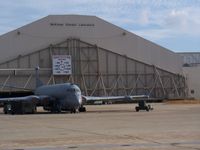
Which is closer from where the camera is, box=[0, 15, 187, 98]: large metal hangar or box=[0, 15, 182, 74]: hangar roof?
box=[0, 15, 182, 74]: hangar roof

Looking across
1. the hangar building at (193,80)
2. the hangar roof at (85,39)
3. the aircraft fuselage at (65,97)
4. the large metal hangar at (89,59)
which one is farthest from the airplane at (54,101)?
the hangar building at (193,80)

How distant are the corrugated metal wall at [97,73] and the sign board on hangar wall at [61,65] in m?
1.22

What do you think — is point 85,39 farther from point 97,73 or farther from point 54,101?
point 54,101

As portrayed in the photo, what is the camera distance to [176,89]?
11275 cm

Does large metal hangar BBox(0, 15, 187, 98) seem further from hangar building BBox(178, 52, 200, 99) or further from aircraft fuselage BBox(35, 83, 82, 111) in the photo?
aircraft fuselage BBox(35, 83, 82, 111)

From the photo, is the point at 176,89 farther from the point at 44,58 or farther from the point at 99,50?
the point at 44,58

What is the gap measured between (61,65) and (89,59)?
658 cm

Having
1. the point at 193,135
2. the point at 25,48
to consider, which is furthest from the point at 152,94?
the point at 193,135

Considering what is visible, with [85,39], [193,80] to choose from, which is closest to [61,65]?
[85,39]

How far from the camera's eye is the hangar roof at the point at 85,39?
10150 cm

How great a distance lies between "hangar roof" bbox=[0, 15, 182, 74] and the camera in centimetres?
10150

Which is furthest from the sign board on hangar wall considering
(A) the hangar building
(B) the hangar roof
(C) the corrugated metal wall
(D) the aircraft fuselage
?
(D) the aircraft fuselage

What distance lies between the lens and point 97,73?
10725 centimetres

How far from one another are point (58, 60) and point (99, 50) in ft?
29.1
